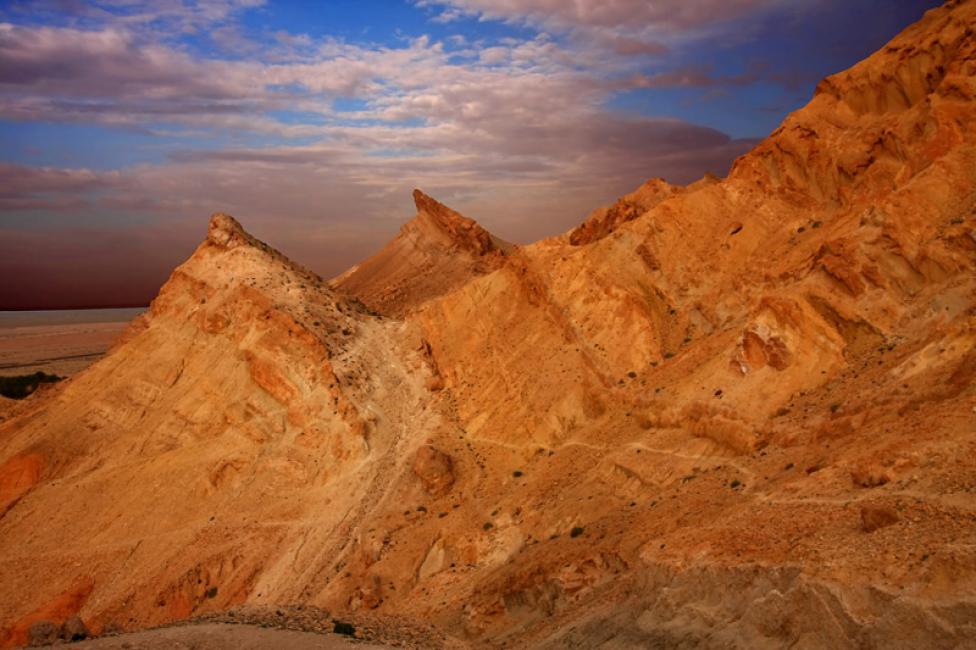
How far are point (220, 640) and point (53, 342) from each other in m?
127

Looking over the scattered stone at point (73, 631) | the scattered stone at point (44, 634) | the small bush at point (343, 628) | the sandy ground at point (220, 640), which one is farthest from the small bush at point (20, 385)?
the sandy ground at point (220, 640)

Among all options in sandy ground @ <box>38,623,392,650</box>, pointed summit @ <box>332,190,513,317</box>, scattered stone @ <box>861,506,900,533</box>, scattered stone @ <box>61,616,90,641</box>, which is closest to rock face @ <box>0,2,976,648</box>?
scattered stone @ <box>861,506,900,533</box>

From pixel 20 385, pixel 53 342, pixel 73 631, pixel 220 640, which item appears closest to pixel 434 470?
pixel 73 631

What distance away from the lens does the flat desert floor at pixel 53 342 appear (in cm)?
9288

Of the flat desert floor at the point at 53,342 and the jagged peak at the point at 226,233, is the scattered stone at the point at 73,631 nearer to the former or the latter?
the jagged peak at the point at 226,233

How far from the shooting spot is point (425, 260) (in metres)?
62.2

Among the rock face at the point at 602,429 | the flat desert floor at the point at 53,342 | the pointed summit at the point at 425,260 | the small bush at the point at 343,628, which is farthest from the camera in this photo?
the flat desert floor at the point at 53,342

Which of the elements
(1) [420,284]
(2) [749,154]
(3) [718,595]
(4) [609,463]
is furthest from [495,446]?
(1) [420,284]

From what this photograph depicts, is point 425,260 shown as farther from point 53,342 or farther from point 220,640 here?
point 53,342

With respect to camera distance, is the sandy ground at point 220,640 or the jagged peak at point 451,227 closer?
the sandy ground at point 220,640

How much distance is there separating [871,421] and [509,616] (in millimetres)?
9530

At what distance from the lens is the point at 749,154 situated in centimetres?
3144

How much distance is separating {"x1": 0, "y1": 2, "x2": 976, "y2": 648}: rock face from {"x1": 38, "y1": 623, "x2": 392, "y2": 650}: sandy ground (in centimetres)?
429

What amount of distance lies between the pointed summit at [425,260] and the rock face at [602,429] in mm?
16966
